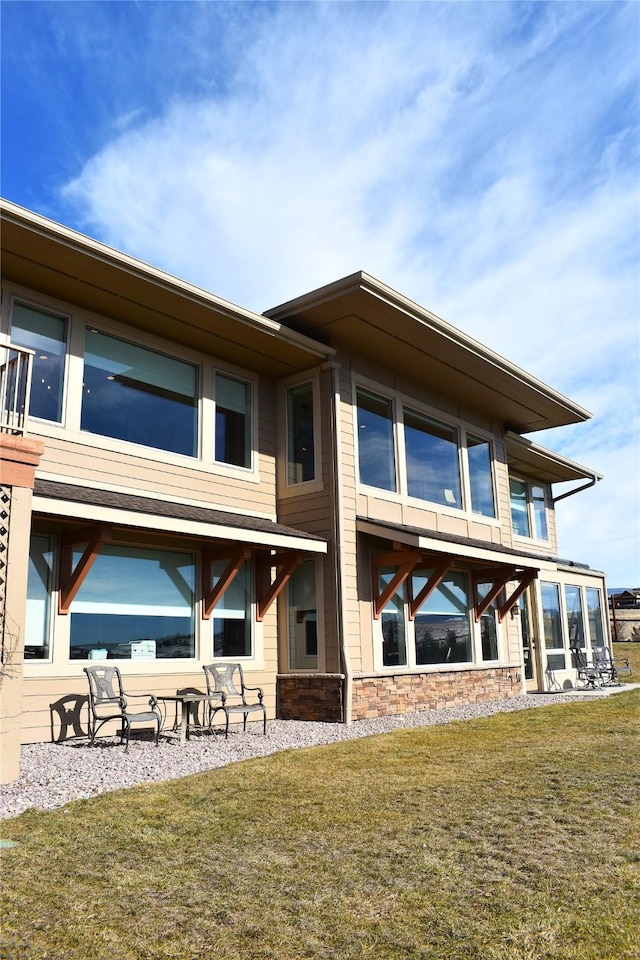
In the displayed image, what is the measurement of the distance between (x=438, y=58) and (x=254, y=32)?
96.2 inches

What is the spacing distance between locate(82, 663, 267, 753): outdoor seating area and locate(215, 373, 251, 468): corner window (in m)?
3.00

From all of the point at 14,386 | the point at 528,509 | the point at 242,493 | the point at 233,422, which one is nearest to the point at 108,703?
the point at 14,386

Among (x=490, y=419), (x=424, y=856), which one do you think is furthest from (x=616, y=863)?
(x=490, y=419)

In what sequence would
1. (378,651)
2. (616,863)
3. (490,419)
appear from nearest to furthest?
(616,863) → (378,651) → (490,419)

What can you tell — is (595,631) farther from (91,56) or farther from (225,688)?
(91,56)

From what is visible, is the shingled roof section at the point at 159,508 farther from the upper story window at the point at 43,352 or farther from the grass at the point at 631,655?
the grass at the point at 631,655

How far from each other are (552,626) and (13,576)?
13.2 m

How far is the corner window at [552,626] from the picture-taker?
652 inches

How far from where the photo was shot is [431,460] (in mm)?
13094

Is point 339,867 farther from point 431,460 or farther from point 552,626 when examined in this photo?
point 552,626

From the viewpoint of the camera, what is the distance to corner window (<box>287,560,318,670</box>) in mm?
10719

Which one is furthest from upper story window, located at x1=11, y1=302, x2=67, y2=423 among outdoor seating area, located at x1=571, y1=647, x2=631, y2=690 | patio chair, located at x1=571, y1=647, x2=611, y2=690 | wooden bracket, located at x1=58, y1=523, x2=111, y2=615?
outdoor seating area, located at x1=571, y1=647, x2=631, y2=690

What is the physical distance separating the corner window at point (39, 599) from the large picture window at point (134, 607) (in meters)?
0.32

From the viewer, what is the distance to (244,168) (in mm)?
11109
